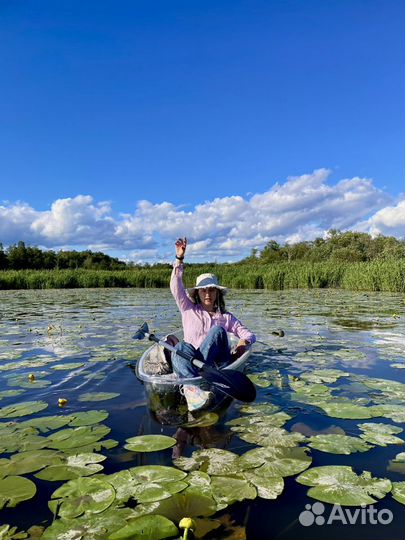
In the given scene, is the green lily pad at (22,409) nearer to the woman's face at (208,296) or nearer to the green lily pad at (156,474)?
the green lily pad at (156,474)

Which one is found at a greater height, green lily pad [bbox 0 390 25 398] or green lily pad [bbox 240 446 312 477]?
green lily pad [bbox 0 390 25 398]

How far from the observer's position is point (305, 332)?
26.1 ft

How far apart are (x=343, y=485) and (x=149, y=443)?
135cm

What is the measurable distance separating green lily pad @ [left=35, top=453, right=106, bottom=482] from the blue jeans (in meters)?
1.20

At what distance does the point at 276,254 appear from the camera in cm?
4903

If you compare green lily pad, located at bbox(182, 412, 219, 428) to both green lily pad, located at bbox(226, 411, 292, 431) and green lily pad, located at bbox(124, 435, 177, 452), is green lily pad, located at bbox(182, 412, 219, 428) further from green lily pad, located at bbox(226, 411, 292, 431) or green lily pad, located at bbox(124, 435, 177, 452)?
green lily pad, located at bbox(124, 435, 177, 452)

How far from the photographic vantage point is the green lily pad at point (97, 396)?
4.12 m

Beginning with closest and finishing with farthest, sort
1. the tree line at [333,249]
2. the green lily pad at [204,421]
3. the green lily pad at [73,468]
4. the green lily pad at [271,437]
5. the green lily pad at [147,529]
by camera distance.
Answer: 1. the green lily pad at [147,529]
2. the green lily pad at [73,468]
3. the green lily pad at [271,437]
4. the green lily pad at [204,421]
5. the tree line at [333,249]

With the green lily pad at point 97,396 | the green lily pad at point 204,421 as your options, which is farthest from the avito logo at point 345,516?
the green lily pad at point 97,396

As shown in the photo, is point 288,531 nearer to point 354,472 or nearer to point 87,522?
point 354,472

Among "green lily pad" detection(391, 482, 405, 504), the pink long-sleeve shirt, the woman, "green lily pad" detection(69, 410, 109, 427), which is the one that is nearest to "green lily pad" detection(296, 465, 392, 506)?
"green lily pad" detection(391, 482, 405, 504)

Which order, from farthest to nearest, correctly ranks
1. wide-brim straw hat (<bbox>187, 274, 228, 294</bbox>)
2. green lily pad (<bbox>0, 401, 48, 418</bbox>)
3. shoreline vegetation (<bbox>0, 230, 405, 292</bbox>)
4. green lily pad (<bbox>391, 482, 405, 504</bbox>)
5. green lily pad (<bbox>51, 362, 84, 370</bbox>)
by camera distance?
shoreline vegetation (<bbox>0, 230, 405, 292</bbox>), green lily pad (<bbox>51, 362, 84, 370</bbox>), wide-brim straw hat (<bbox>187, 274, 228, 294</bbox>), green lily pad (<bbox>0, 401, 48, 418</bbox>), green lily pad (<bbox>391, 482, 405, 504</bbox>)

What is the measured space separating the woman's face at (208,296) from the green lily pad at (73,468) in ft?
7.33

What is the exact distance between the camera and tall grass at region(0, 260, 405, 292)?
1728cm
